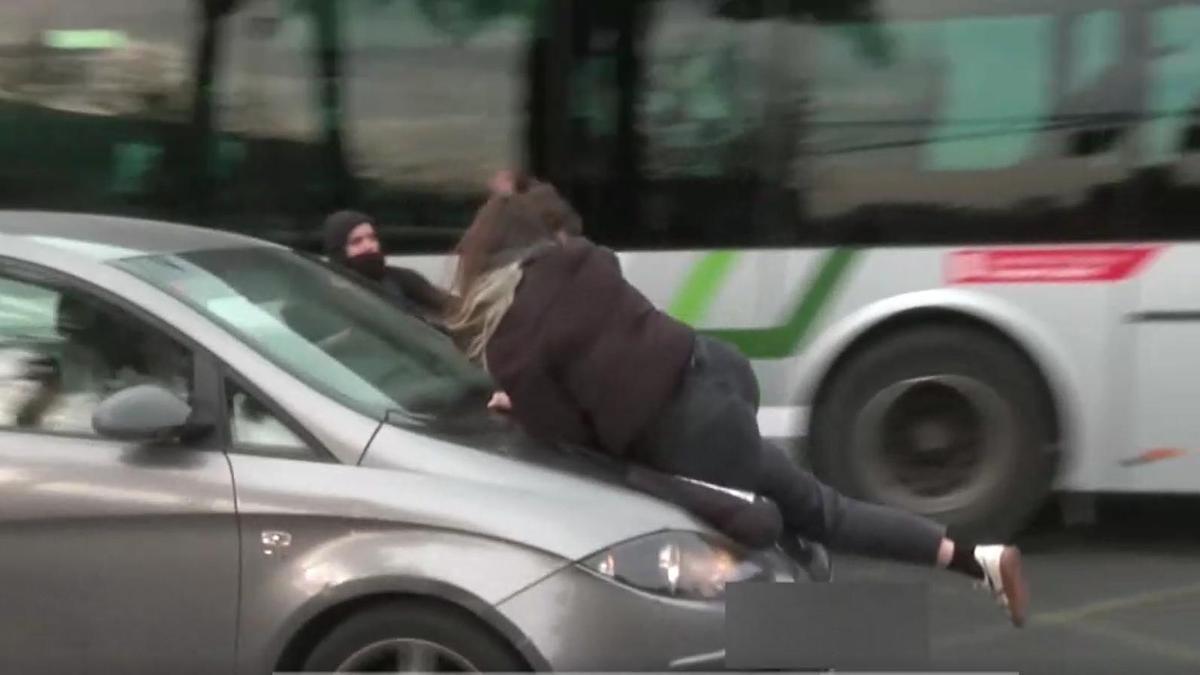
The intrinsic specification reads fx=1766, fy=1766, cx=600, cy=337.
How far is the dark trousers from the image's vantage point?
5012 millimetres

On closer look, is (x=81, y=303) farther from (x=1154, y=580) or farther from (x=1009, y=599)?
(x=1154, y=580)

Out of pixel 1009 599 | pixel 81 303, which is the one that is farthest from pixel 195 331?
pixel 1009 599

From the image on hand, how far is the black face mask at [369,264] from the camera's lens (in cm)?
734

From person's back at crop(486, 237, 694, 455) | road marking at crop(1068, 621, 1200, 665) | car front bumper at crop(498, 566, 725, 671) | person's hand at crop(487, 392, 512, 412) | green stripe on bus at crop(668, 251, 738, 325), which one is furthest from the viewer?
green stripe on bus at crop(668, 251, 738, 325)

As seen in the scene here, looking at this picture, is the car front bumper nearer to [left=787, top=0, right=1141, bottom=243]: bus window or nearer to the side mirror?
the side mirror

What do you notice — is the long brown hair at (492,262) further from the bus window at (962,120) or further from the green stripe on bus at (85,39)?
the green stripe on bus at (85,39)

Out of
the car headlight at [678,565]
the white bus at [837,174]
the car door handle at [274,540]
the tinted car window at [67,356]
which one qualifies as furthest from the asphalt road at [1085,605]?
the tinted car window at [67,356]

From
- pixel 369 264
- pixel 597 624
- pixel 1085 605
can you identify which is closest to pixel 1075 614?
pixel 1085 605

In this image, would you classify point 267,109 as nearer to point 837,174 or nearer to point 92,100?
point 92,100

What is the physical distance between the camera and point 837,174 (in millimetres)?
7750

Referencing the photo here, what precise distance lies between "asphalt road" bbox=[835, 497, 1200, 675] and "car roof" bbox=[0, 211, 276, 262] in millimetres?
2162

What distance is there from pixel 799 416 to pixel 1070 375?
1.16 metres

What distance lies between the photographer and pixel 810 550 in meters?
5.13

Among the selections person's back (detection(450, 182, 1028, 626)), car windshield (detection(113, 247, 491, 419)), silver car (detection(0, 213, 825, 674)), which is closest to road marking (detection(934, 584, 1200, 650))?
person's back (detection(450, 182, 1028, 626))
